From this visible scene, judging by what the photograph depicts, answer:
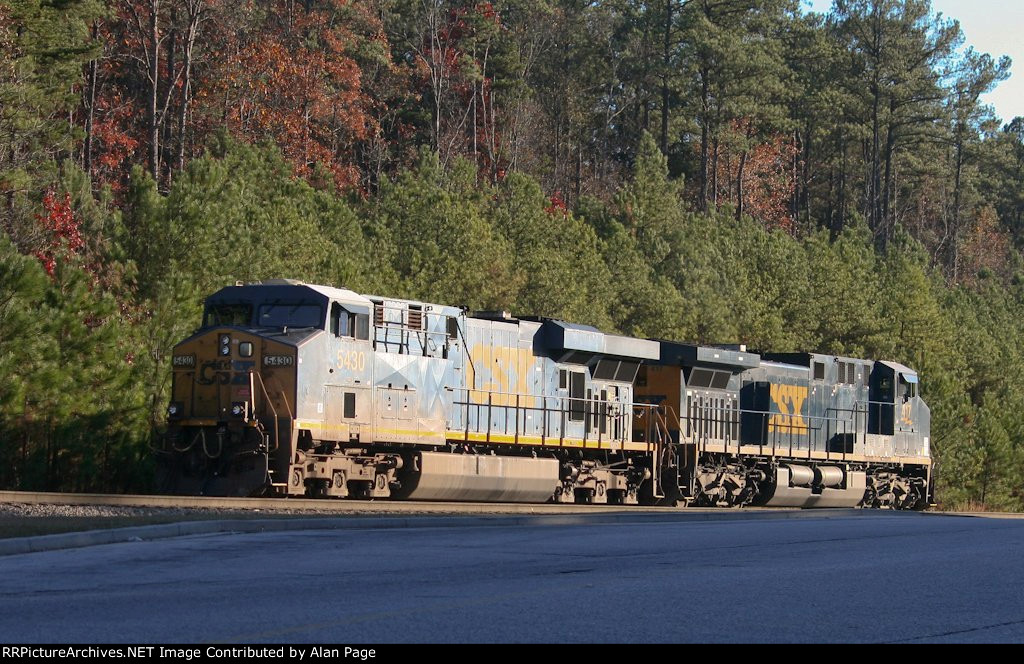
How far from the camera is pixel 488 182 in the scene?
50188mm

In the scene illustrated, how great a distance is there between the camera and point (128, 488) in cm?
2569

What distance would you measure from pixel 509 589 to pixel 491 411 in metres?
14.3

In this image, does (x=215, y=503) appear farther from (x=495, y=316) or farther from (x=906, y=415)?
(x=906, y=415)

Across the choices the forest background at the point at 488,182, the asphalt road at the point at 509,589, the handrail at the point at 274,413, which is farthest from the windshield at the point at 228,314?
the asphalt road at the point at 509,589

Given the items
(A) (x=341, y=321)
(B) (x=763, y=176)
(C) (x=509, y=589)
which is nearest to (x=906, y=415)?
(A) (x=341, y=321)

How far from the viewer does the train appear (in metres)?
Result: 20.9

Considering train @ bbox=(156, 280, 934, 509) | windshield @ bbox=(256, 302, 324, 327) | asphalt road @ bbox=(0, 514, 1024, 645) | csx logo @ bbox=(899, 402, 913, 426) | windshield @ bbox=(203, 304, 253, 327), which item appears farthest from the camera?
csx logo @ bbox=(899, 402, 913, 426)

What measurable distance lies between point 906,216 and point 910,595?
9949 cm

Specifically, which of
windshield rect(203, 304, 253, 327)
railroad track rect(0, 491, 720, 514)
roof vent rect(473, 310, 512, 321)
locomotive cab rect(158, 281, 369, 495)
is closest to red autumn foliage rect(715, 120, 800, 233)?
roof vent rect(473, 310, 512, 321)

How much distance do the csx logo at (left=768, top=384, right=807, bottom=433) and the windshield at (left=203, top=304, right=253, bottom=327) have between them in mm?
13633

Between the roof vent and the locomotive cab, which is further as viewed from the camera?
the roof vent

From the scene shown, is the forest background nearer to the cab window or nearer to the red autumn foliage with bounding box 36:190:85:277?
the red autumn foliage with bounding box 36:190:85:277

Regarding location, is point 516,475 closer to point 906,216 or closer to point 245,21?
point 245,21

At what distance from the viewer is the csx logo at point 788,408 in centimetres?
3067
